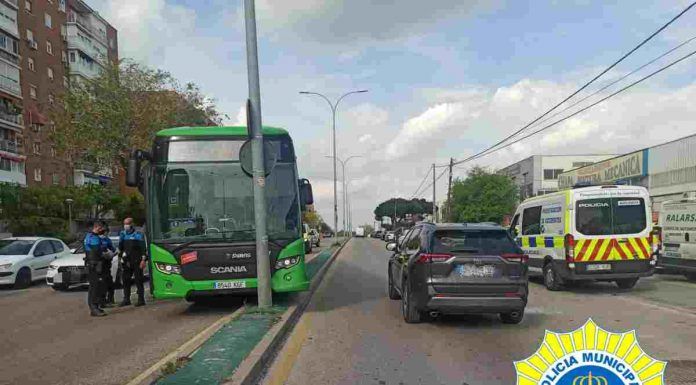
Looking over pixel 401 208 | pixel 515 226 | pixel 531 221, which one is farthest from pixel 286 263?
pixel 401 208

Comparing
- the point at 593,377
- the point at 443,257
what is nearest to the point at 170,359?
the point at 443,257

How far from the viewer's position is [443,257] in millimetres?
8297

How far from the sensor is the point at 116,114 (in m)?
29.7

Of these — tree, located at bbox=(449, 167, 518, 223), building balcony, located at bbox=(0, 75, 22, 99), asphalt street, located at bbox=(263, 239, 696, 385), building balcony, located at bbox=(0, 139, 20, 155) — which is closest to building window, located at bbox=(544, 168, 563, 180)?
tree, located at bbox=(449, 167, 518, 223)

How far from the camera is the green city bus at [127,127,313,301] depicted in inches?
373

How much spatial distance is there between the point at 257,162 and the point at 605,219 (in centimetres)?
773

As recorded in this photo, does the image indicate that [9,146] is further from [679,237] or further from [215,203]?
[679,237]

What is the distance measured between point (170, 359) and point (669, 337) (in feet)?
20.5

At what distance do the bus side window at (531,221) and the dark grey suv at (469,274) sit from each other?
6143 mm

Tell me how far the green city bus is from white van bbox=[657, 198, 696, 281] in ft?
33.6

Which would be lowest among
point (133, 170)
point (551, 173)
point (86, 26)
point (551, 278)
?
point (551, 278)

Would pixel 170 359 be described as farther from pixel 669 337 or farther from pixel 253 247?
pixel 669 337

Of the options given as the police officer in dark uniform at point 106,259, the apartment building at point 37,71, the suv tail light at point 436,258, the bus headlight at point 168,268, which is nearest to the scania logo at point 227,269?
the bus headlight at point 168,268

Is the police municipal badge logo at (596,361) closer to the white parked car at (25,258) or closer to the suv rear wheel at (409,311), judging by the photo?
the suv rear wheel at (409,311)
